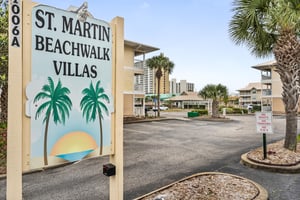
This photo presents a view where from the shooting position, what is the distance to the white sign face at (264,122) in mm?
6266

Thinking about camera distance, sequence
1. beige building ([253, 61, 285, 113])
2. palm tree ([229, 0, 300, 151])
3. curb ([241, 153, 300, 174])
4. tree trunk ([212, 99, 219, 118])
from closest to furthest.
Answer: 1. curb ([241, 153, 300, 174])
2. palm tree ([229, 0, 300, 151])
3. tree trunk ([212, 99, 219, 118])
4. beige building ([253, 61, 285, 113])

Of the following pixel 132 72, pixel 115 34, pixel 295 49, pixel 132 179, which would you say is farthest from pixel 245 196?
pixel 132 72

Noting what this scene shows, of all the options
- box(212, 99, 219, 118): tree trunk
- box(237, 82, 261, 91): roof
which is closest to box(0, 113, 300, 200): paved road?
box(212, 99, 219, 118): tree trunk

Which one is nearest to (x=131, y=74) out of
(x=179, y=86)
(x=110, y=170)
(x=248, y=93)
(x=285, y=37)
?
(x=285, y=37)

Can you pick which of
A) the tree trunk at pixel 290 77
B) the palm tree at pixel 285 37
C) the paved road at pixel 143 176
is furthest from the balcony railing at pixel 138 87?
the tree trunk at pixel 290 77

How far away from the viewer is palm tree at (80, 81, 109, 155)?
2.58 meters

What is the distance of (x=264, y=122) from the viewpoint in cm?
637

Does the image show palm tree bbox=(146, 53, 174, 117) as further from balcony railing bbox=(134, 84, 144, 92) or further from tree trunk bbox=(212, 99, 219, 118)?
tree trunk bbox=(212, 99, 219, 118)

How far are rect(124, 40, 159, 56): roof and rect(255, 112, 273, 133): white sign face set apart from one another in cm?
1702

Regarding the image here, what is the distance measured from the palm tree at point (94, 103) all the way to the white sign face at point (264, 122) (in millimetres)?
5576

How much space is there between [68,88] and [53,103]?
0.82 ft

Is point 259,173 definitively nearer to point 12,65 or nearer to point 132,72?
point 12,65

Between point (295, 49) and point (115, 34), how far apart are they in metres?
6.99

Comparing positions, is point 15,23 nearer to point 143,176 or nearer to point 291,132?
point 143,176
